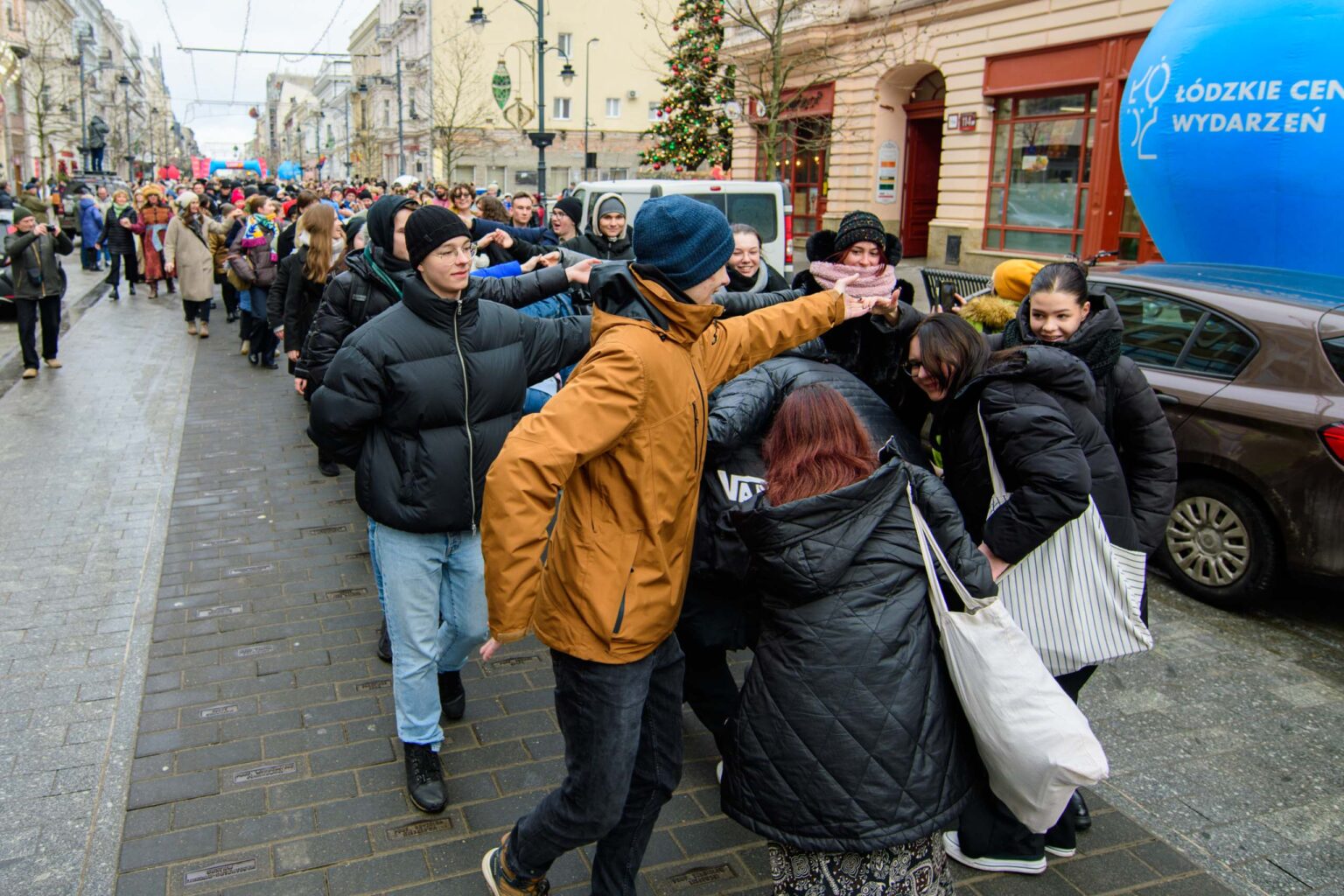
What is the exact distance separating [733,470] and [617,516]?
3.04 feet

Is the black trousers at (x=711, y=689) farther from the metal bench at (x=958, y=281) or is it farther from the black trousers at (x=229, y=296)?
the black trousers at (x=229, y=296)

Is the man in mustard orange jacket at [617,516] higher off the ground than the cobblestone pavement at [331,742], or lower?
higher

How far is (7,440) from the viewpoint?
8.52 metres

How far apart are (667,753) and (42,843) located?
6.97 feet

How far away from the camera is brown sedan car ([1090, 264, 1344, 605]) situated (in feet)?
16.8

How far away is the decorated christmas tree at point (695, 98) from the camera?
90.2 feet

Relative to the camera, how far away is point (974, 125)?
21.5 metres

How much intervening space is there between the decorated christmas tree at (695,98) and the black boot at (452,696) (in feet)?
79.3

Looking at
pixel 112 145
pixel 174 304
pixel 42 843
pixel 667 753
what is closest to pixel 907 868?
pixel 667 753

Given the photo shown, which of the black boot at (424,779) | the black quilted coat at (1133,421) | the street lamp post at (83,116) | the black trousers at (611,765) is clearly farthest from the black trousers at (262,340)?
the street lamp post at (83,116)

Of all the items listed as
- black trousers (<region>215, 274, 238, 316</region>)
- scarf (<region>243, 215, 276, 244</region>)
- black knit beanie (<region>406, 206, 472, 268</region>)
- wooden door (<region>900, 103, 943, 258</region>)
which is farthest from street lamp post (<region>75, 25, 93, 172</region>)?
black knit beanie (<region>406, 206, 472, 268</region>)

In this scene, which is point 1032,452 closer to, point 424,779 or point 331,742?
point 424,779

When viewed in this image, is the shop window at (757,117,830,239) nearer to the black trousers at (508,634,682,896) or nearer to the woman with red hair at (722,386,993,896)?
the black trousers at (508,634,682,896)

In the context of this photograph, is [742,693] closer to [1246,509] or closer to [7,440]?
[1246,509]
